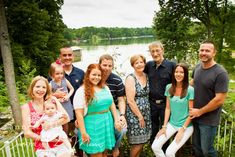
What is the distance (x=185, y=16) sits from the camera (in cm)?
2330

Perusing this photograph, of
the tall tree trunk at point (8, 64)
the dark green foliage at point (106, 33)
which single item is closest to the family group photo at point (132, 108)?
the tall tree trunk at point (8, 64)

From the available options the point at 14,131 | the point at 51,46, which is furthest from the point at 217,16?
the point at 14,131

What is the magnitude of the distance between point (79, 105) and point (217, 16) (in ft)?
58.8

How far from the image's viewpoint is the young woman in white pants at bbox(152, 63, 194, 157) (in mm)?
4285

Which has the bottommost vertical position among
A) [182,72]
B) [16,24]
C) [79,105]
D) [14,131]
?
[14,131]

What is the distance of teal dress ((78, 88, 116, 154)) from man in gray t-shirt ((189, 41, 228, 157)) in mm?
1181

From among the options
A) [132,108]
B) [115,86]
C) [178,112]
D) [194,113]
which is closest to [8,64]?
[115,86]

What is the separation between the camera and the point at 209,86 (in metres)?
4.09

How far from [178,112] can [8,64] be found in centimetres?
662

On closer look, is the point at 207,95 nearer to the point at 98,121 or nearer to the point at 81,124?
the point at 98,121

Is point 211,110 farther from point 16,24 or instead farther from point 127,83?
point 16,24

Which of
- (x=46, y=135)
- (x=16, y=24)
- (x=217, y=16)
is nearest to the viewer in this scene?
(x=46, y=135)

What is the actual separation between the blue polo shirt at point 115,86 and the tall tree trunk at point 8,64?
5573mm

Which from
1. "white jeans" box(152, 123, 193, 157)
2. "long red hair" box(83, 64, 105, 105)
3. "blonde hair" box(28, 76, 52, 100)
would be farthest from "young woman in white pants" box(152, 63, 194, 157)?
"blonde hair" box(28, 76, 52, 100)
